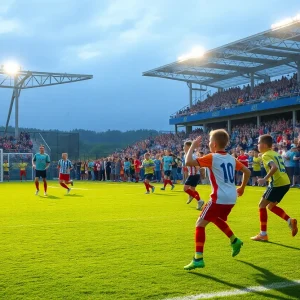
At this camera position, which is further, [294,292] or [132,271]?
[132,271]

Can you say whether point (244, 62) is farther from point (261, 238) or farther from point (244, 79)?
point (261, 238)

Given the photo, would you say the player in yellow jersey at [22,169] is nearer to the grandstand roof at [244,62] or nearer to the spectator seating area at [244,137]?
the spectator seating area at [244,137]

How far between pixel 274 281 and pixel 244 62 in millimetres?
41638

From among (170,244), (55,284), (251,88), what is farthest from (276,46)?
(55,284)

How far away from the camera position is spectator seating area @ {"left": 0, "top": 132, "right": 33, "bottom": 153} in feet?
150

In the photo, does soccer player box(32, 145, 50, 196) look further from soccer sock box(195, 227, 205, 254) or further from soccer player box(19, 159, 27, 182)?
soccer player box(19, 159, 27, 182)

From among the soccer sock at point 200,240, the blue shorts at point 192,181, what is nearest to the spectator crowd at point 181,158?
the blue shorts at point 192,181

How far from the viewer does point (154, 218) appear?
10906 mm

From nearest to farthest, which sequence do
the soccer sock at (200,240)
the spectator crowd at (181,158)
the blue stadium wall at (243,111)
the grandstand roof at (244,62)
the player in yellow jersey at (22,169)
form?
1. the soccer sock at (200,240)
2. the spectator crowd at (181,158)
3. the grandstand roof at (244,62)
4. the blue stadium wall at (243,111)
5. the player in yellow jersey at (22,169)

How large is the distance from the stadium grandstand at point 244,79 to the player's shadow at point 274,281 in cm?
2999

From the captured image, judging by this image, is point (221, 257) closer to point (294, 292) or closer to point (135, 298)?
point (294, 292)

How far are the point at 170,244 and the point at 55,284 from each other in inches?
106

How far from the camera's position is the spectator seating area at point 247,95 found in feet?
128

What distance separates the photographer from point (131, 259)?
639cm
